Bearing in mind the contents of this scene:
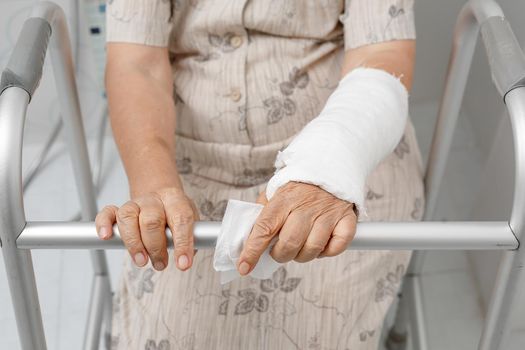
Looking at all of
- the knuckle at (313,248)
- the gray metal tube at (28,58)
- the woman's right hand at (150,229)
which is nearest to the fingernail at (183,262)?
the woman's right hand at (150,229)

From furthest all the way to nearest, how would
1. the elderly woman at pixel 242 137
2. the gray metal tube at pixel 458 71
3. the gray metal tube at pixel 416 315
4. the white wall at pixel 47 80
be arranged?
the white wall at pixel 47 80 < the gray metal tube at pixel 416 315 < the elderly woman at pixel 242 137 < the gray metal tube at pixel 458 71

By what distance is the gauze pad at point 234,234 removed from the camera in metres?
0.63

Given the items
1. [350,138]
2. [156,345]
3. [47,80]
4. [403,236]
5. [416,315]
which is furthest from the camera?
[47,80]

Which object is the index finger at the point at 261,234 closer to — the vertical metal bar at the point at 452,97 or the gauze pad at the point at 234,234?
the gauze pad at the point at 234,234

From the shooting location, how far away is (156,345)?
857 millimetres

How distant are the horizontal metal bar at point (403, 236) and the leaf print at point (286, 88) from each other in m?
0.37

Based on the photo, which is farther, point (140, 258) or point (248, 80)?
point (248, 80)

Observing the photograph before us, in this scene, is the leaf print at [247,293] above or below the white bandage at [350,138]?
below

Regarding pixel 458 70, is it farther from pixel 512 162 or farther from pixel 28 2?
pixel 28 2

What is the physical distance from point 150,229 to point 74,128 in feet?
1.15

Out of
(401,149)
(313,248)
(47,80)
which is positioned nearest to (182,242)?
(313,248)

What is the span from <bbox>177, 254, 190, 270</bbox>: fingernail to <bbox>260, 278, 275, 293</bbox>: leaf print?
0.26 meters

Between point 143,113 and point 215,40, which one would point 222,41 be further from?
point 143,113

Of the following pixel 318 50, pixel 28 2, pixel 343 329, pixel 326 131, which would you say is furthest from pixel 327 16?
pixel 28 2
